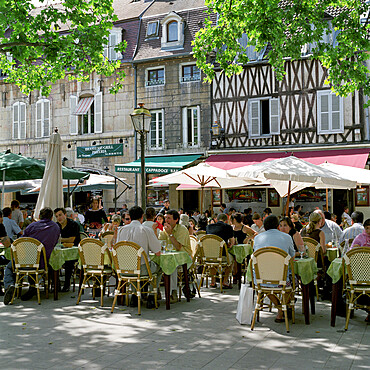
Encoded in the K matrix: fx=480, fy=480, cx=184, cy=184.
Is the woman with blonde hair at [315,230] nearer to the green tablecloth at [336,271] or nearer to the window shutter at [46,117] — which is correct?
the green tablecloth at [336,271]

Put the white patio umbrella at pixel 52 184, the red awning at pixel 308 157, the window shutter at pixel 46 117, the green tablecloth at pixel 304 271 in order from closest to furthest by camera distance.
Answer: the green tablecloth at pixel 304 271 → the white patio umbrella at pixel 52 184 → the red awning at pixel 308 157 → the window shutter at pixel 46 117

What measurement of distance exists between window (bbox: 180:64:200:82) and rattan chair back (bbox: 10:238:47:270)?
14.0m

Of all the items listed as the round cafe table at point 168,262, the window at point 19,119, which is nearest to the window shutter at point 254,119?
the window at point 19,119

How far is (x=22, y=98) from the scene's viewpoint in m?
22.9

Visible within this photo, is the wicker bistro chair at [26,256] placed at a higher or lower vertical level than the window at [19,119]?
lower

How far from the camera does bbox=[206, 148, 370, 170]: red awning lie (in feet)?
52.0

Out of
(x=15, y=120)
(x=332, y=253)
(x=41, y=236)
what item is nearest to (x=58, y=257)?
(x=41, y=236)

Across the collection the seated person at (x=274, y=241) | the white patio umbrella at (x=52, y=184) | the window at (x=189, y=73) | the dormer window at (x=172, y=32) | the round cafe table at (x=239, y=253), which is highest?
the dormer window at (x=172, y=32)

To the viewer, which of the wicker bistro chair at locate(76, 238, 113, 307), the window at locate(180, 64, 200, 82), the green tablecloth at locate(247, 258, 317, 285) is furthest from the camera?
the window at locate(180, 64, 200, 82)

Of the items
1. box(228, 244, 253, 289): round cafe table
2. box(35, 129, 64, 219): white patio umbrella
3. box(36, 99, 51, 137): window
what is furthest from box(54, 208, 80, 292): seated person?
box(36, 99, 51, 137): window

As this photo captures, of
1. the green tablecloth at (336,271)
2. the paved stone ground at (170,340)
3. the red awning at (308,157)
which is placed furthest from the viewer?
the red awning at (308,157)

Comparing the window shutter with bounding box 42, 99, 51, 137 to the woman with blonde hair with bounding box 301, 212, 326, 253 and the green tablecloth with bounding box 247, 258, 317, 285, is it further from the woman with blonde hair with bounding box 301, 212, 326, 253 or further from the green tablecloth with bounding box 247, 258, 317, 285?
the green tablecloth with bounding box 247, 258, 317, 285

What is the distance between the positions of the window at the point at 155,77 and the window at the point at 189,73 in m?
0.96

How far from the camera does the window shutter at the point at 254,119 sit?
18562mm
